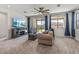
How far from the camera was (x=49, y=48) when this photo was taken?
4000 mm

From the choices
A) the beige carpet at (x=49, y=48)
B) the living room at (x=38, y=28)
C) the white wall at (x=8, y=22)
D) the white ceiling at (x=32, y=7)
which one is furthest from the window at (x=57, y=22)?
the white wall at (x=8, y=22)

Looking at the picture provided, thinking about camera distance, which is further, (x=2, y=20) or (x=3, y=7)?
(x=2, y=20)

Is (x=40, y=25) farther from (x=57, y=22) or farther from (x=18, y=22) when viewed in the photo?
(x=18, y=22)

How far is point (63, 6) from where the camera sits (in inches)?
144

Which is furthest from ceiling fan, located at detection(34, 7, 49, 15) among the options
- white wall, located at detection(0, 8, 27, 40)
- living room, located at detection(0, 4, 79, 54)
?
white wall, located at detection(0, 8, 27, 40)

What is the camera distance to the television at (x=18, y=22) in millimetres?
4063

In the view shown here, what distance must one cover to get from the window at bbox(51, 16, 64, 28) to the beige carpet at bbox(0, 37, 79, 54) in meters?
0.44

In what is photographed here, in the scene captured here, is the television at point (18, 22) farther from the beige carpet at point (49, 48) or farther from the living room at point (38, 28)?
the beige carpet at point (49, 48)

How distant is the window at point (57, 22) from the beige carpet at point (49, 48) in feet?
1.43
